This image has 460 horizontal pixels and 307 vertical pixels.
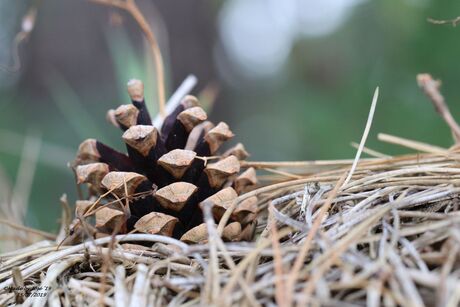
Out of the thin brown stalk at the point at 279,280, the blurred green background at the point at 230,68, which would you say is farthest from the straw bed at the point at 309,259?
the blurred green background at the point at 230,68

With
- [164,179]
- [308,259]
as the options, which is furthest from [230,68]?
[308,259]

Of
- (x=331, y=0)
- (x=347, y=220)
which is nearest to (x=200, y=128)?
(x=347, y=220)

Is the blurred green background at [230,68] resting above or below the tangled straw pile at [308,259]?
above

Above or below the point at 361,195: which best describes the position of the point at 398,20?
above

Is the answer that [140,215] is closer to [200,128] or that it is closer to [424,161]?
[200,128]

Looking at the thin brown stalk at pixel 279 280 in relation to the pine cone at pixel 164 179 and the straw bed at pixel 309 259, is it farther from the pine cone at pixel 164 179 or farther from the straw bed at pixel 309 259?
the pine cone at pixel 164 179

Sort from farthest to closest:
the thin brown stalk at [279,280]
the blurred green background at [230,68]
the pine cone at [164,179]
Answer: the blurred green background at [230,68] < the pine cone at [164,179] < the thin brown stalk at [279,280]
